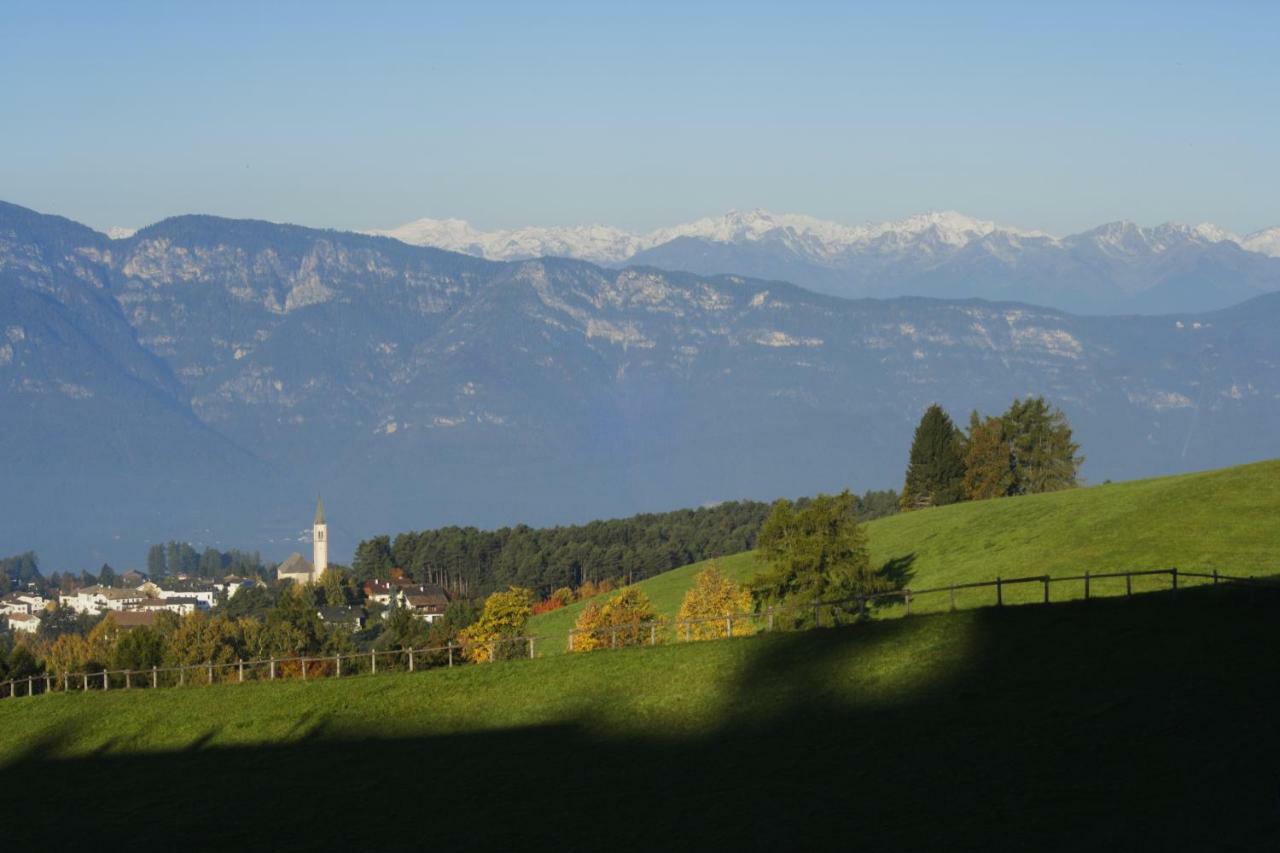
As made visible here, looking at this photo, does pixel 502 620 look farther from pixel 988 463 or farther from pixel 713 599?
pixel 988 463

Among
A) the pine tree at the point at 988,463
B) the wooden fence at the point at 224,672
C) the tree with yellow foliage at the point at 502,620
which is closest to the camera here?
the wooden fence at the point at 224,672

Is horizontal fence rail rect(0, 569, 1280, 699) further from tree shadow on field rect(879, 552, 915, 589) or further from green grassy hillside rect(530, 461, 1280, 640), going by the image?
tree shadow on field rect(879, 552, 915, 589)

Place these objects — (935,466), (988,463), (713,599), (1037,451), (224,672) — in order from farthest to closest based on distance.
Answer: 1. (935,466)
2. (1037,451)
3. (988,463)
4. (713,599)
5. (224,672)

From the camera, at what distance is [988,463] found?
149 metres

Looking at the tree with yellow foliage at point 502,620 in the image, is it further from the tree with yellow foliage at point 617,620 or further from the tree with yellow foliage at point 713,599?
the tree with yellow foliage at point 713,599

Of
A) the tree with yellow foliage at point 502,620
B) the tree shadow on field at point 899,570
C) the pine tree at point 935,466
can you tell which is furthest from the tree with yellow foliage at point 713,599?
the pine tree at point 935,466

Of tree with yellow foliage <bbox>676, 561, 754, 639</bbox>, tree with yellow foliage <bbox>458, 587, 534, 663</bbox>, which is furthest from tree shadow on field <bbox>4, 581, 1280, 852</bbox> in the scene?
tree with yellow foliage <bbox>458, 587, 534, 663</bbox>

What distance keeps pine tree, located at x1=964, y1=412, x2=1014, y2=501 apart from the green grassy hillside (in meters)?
35.2

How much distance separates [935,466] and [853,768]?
118 metres

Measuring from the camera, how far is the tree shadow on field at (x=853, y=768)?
31.6m

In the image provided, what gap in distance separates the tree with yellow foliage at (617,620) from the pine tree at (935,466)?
4645cm

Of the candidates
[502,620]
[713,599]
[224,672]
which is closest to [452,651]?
[224,672]

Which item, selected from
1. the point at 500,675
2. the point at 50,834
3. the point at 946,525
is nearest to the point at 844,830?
the point at 50,834

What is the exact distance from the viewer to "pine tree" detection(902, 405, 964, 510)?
15038 cm
